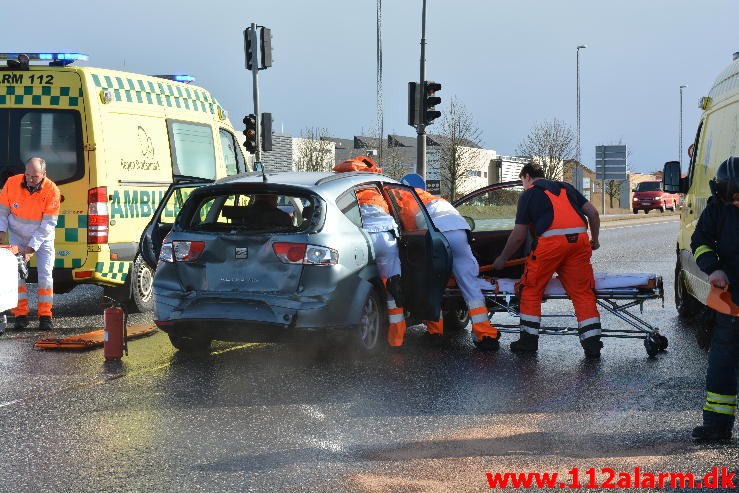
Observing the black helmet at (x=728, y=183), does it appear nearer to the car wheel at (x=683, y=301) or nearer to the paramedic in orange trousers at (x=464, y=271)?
the paramedic in orange trousers at (x=464, y=271)

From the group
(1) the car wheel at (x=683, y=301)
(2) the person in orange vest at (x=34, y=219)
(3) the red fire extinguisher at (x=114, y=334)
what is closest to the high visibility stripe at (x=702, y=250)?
(3) the red fire extinguisher at (x=114, y=334)

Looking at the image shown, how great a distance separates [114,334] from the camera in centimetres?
947

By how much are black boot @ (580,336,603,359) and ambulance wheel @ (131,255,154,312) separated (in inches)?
215

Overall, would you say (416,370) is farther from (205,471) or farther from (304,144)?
(304,144)

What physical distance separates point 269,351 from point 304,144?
7159cm

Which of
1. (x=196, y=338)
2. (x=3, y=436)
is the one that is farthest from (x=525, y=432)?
(x=196, y=338)

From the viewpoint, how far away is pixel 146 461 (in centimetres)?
600

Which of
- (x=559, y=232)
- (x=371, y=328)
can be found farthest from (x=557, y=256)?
(x=371, y=328)

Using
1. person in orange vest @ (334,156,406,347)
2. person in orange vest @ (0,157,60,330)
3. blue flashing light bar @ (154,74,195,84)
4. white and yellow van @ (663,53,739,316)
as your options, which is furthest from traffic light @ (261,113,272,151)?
person in orange vest @ (334,156,406,347)

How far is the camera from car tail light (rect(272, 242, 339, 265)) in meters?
8.92

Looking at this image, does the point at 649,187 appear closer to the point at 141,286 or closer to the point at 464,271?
the point at 141,286

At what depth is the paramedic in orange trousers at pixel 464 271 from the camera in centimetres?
1002

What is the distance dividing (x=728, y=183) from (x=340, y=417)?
8.48 feet

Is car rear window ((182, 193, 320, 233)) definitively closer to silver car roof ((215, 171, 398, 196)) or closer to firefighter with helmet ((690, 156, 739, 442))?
silver car roof ((215, 171, 398, 196))
